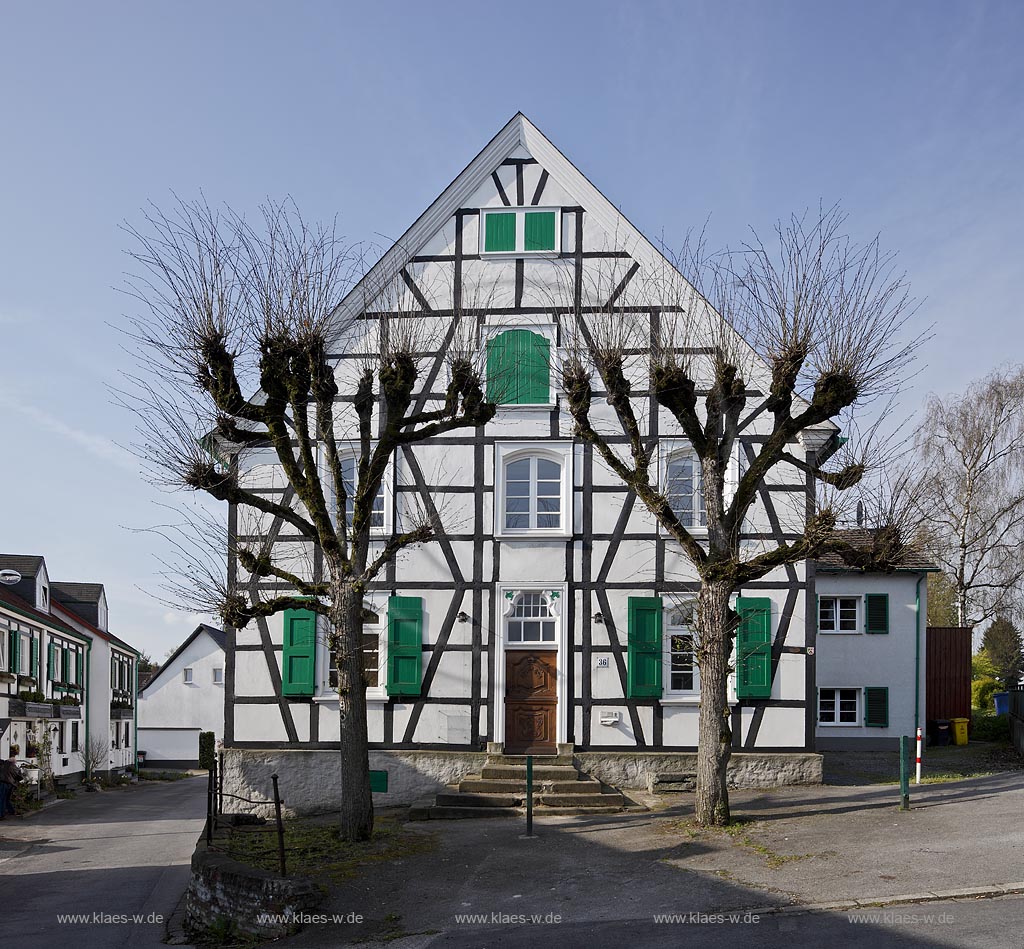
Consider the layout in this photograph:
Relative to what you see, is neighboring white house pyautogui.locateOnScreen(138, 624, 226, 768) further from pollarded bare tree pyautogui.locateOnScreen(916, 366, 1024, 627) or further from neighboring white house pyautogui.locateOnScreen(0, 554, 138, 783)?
pollarded bare tree pyautogui.locateOnScreen(916, 366, 1024, 627)

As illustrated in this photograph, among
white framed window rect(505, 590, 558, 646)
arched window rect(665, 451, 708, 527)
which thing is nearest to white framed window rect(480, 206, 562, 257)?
arched window rect(665, 451, 708, 527)

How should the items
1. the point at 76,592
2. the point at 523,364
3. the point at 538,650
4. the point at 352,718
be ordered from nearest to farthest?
the point at 352,718 < the point at 538,650 < the point at 523,364 < the point at 76,592

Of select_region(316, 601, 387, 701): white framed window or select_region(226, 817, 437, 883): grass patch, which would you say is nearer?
select_region(226, 817, 437, 883): grass patch

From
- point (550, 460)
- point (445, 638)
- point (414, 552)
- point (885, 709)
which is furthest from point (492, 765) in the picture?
point (885, 709)

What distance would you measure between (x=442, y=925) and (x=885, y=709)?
59.2 ft

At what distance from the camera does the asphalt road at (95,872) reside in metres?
12.6

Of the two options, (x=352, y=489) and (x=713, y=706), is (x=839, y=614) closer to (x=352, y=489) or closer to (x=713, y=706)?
(x=352, y=489)

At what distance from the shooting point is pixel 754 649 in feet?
55.4

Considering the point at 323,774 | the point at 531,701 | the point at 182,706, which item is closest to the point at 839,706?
the point at 531,701

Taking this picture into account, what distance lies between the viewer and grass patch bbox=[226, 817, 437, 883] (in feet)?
38.0

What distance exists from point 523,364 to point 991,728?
1647cm

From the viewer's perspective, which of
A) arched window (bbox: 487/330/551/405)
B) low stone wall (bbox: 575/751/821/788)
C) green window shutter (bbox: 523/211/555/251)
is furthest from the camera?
green window shutter (bbox: 523/211/555/251)

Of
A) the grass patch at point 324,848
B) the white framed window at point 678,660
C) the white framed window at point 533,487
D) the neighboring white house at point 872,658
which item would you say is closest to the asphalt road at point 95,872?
the grass patch at point 324,848

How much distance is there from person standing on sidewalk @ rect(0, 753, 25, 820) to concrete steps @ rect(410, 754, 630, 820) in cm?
1426
